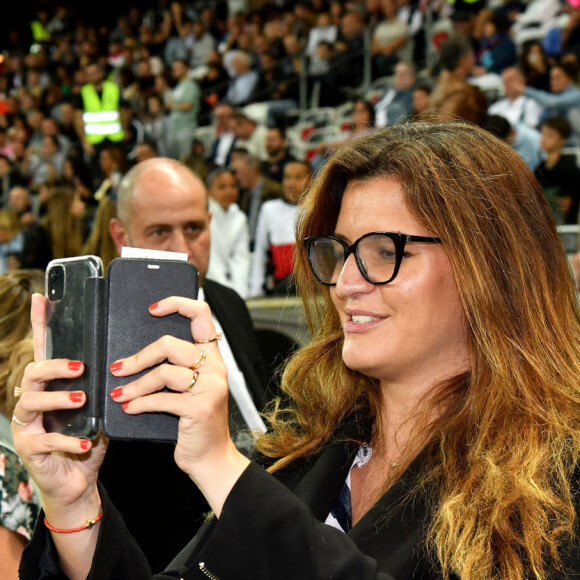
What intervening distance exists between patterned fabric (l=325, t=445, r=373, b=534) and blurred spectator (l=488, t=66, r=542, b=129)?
539 centimetres

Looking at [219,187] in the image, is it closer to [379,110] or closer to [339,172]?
[379,110]

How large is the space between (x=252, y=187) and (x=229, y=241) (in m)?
1.18

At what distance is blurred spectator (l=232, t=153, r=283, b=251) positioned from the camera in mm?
7000

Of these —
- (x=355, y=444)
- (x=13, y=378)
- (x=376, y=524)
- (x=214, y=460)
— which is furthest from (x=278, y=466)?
(x=13, y=378)

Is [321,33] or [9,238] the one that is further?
[321,33]

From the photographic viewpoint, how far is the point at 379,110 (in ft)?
26.2

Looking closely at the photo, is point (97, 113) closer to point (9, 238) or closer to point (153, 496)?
point (9, 238)

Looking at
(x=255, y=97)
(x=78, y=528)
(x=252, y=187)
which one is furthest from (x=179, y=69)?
(x=78, y=528)

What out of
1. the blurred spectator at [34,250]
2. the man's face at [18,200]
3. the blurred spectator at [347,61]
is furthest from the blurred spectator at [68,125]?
the blurred spectator at [34,250]

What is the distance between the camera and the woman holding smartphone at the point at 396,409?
1.18 metres

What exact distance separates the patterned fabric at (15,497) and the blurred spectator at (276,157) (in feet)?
18.8

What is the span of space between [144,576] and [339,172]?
34.2 inches

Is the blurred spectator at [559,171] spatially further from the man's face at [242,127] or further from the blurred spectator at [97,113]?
the blurred spectator at [97,113]

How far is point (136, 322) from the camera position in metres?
1.20
